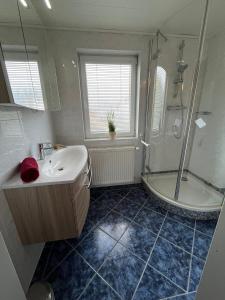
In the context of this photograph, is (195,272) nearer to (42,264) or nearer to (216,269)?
(216,269)

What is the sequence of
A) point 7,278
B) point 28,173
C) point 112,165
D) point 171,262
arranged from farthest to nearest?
1. point 112,165
2. point 171,262
3. point 28,173
4. point 7,278

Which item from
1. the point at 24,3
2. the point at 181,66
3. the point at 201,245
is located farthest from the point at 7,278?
the point at 181,66

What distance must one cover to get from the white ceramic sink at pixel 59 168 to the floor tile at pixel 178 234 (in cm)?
123

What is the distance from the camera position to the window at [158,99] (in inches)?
77.2

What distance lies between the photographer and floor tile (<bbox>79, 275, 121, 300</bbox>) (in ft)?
3.35

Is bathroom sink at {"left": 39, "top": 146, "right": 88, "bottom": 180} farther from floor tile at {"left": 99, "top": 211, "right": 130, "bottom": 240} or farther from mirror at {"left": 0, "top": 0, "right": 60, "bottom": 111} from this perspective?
floor tile at {"left": 99, "top": 211, "right": 130, "bottom": 240}

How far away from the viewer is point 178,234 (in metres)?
1.51

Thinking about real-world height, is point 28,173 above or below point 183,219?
above

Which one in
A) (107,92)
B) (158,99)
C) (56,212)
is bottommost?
(56,212)

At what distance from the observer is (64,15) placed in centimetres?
145

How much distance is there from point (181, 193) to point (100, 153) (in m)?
1.36

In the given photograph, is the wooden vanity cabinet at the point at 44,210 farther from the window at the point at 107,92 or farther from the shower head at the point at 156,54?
the shower head at the point at 156,54

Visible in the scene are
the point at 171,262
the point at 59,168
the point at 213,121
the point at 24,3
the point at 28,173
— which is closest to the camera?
the point at 28,173

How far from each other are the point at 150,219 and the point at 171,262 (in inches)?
19.8
